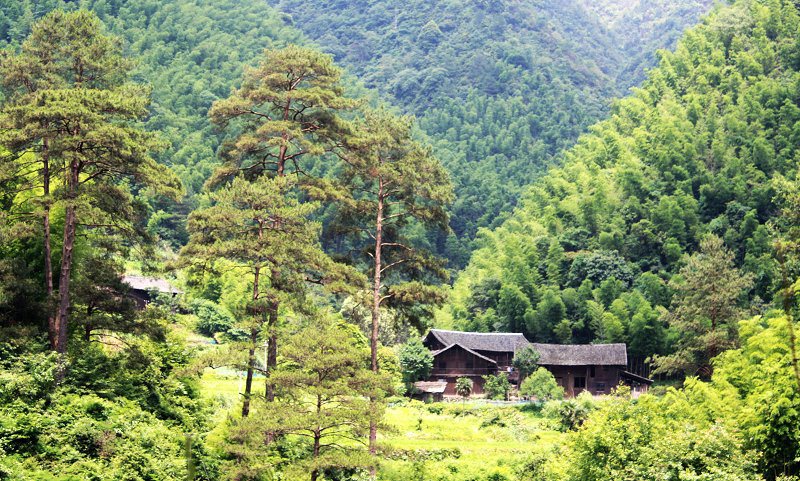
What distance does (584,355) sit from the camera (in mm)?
68562

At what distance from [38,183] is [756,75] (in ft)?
294

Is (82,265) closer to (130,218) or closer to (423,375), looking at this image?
(130,218)

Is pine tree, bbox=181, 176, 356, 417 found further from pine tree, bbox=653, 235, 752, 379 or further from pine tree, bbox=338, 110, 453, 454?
pine tree, bbox=653, 235, 752, 379

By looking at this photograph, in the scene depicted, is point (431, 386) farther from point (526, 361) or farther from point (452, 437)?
point (452, 437)

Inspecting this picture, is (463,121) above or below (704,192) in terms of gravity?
above

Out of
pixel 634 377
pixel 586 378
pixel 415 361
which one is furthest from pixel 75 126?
pixel 634 377

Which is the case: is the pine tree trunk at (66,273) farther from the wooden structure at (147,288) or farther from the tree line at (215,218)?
the wooden structure at (147,288)

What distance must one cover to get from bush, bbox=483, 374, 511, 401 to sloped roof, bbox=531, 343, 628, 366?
14.6 ft

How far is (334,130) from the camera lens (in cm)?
3366

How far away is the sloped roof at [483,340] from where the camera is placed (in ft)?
228

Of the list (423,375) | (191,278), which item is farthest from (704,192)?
(191,278)

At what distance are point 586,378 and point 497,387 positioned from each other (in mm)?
8064

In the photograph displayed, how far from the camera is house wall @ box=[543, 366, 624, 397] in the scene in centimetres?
6856

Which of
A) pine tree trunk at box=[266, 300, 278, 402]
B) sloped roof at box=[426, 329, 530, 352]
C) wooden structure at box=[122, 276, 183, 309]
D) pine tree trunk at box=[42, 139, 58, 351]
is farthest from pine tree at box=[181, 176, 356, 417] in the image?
sloped roof at box=[426, 329, 530, 352]
